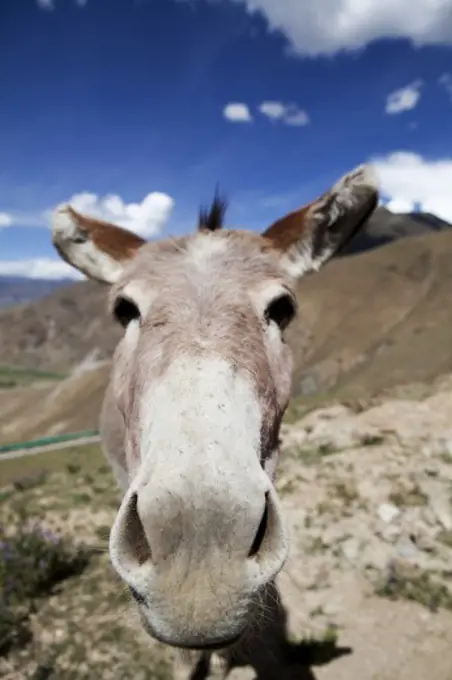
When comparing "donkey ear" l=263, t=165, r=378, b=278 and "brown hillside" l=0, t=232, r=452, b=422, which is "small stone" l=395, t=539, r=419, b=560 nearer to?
"donkey ear" l=263, t=165, r=378, b=278

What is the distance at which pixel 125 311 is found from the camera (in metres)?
4.18

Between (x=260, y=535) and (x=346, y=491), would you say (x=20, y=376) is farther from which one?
(x=260, y=535)

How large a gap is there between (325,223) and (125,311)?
211 cm

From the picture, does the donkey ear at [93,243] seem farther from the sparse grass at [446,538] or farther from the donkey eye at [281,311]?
the sparse grass at [446,538]

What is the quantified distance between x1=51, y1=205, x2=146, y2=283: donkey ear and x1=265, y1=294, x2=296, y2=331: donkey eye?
62.3 inches

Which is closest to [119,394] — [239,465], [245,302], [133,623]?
[245,302]

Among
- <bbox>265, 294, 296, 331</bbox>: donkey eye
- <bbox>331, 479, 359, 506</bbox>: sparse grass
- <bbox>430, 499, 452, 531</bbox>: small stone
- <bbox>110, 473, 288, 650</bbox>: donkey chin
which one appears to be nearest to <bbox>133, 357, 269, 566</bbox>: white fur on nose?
<bbox>110, 473, 288, 650</bbox>: donkey chin

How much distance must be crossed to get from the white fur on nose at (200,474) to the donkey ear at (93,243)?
7.79 feet

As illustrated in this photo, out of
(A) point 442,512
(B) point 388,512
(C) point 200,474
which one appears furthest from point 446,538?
(C) point 200,474

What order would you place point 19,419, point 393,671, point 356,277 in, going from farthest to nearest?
point 19,419 < point 356,277 < point 393,671

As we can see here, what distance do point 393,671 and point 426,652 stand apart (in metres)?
0.58

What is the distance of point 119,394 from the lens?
14.2ft

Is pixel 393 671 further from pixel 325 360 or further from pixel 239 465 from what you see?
pixel 325 360

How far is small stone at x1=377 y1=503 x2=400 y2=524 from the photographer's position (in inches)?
348
